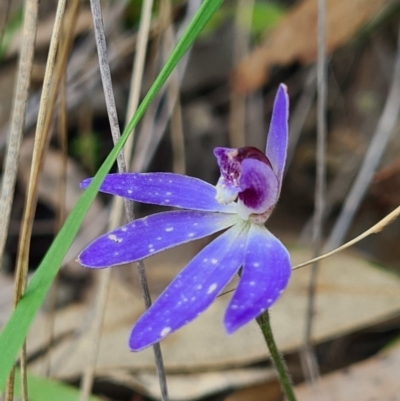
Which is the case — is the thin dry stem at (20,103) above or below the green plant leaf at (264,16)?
above

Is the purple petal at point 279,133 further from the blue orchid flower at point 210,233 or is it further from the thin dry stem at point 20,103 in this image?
the thin dry stem at point 20,103

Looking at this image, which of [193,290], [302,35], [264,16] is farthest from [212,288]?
[264,16]

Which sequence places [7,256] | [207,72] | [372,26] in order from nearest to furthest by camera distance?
1. [7,256]
2. [372,26]
3. [207,72]

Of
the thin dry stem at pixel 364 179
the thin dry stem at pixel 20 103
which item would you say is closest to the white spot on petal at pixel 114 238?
the thin dry stem at pixel 20 103

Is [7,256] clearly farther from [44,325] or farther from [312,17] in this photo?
[312,17]

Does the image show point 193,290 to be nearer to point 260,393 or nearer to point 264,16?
point 260,393

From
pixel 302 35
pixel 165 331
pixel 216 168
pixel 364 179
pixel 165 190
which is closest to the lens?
pixel 165 331

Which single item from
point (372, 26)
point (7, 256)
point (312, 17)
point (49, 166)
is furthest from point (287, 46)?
point (7, 256)
